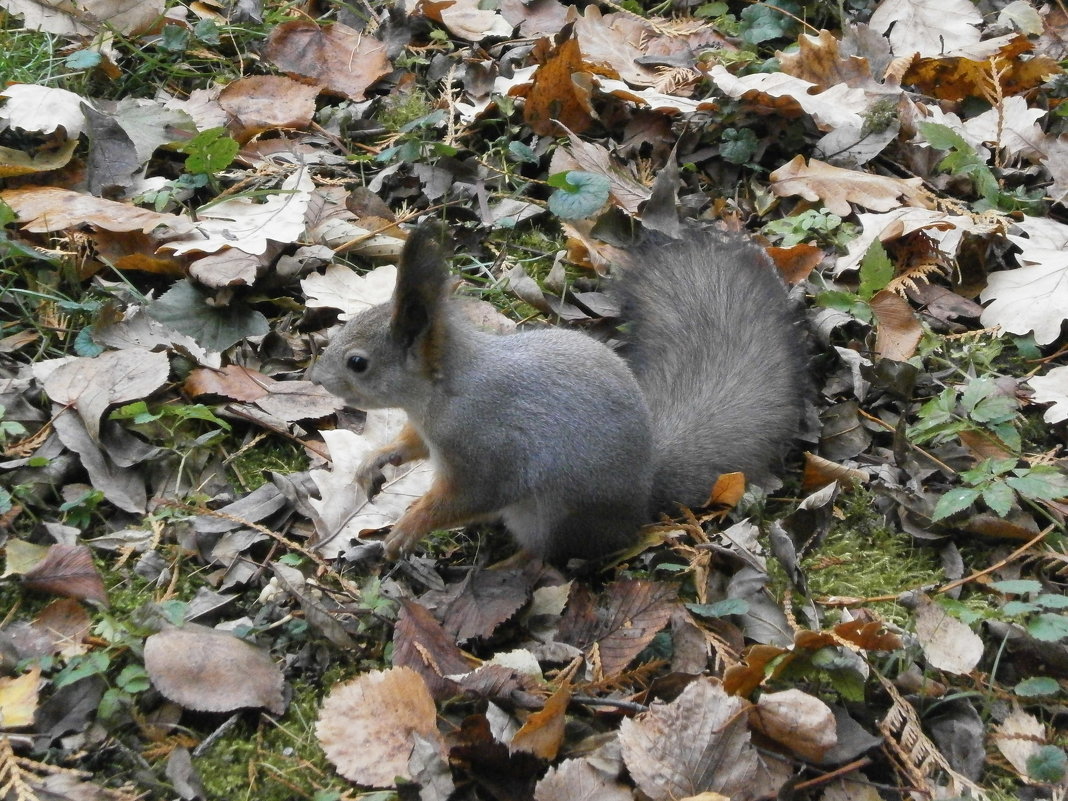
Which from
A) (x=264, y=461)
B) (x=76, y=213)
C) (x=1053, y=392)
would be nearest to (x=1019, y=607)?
(x=1053, y=392)

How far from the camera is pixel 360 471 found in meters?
2.88

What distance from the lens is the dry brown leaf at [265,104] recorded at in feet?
12.5

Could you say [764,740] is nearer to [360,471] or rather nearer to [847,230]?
[360,471]

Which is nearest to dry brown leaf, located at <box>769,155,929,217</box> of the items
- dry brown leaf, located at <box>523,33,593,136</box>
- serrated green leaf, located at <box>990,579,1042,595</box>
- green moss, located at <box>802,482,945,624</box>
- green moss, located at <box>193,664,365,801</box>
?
dry brown leaf, located at <box>523,33,593,136</box>

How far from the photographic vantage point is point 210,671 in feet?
7.46

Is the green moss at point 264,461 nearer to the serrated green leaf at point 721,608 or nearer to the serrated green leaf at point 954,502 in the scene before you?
the serrated green leaf at point 721,608

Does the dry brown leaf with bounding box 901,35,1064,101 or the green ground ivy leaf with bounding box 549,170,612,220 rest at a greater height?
the dry brown leaf with bounding box 901,35,1064,101

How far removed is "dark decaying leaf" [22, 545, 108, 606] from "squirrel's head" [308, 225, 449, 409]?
72 centimetres

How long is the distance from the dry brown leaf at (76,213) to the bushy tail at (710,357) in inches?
57.7

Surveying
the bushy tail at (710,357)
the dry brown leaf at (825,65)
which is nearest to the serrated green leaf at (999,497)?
the bushy tail at (710,357)

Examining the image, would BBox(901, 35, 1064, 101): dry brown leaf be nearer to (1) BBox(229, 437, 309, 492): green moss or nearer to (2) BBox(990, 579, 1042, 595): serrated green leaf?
(2) BBox(990, 579, 1042, 595): serrated green leaf

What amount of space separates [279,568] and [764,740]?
122 centimetres

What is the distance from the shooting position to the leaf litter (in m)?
2.17

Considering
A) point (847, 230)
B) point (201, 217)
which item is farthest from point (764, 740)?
point (201, 217)
